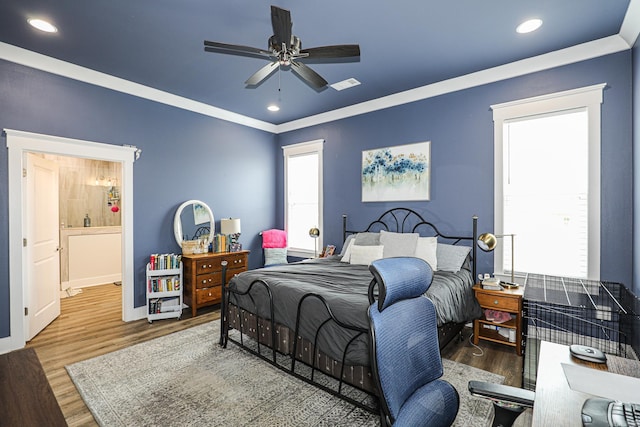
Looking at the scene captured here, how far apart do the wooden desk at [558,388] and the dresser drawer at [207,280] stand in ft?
12.6

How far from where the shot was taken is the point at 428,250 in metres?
3.60

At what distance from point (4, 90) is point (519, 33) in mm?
5008

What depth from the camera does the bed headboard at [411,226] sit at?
367 centimetres

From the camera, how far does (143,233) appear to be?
162 inches

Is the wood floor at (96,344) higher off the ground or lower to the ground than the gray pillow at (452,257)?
lower

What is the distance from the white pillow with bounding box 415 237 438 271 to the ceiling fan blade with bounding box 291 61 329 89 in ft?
6.98

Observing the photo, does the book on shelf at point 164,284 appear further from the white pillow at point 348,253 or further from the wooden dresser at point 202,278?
the white pillow at point 348,253

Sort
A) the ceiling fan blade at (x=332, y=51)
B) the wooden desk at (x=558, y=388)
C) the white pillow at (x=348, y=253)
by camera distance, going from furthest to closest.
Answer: the white pillow at (x=348, y=253), the ceiling fan blade at (x=332, y=51), the wooden desk at (x=558, y=388)

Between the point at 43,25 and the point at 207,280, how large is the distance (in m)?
3.15

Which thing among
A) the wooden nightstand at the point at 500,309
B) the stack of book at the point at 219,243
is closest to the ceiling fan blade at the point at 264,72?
the stack of book at the point at 219,243

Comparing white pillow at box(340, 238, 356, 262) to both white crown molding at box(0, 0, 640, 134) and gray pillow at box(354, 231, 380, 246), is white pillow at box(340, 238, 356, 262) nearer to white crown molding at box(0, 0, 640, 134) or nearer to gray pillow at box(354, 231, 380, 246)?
gray pillow at box(354, 231, 380, 246)

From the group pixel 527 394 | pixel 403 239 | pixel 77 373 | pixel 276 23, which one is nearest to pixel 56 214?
pixel 77 373

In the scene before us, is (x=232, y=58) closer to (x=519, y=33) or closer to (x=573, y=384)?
(x=519, y=33)

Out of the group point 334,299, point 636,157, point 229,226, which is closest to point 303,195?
point 229,226
